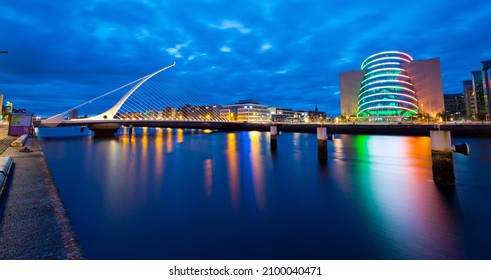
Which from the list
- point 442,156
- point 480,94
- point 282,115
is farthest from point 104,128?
point 480,94

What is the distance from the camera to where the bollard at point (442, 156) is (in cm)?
1096

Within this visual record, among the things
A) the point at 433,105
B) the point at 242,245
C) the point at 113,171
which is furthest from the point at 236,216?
the point at 433,105

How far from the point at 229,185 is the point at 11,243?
993 cm

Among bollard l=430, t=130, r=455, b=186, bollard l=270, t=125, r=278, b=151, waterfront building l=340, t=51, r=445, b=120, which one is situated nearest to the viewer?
bollard l=430, t=130, r=455, b=186

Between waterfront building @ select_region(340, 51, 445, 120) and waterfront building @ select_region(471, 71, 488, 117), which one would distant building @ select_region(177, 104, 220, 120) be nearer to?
waterfront building @ select_region(340, 51, 445, 120)

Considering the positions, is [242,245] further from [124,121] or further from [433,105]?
[433,105]

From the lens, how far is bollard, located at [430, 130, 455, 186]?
36.0 feet

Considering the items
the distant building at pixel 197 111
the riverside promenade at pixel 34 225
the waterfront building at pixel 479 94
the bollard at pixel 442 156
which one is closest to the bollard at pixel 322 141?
the bollard at pixel 442 156

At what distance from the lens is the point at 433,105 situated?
87938mm

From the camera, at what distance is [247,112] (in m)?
144

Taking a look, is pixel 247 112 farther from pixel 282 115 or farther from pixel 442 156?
pixel 442 156

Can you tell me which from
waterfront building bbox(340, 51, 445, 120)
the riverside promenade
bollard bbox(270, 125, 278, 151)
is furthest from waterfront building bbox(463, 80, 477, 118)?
the riverside promenade

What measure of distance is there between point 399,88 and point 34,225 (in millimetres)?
99764

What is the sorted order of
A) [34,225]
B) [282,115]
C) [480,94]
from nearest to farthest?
[34,225], [480,94], [282,115]
